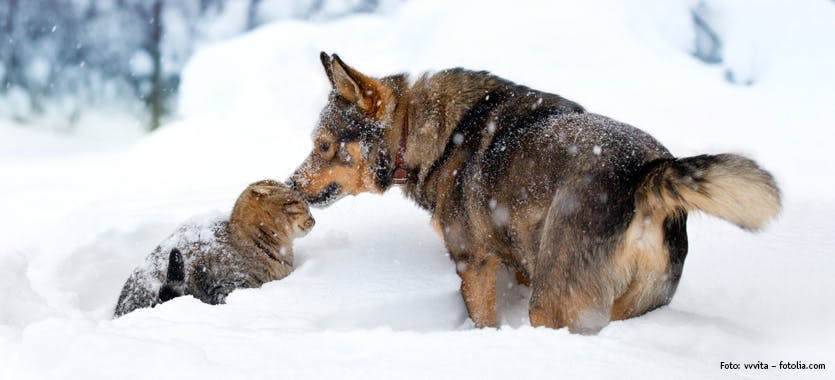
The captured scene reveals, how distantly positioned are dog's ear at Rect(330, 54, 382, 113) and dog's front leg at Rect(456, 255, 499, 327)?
1.38m

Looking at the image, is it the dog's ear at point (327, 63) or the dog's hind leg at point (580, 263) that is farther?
the dog's ear at point (327, 63)

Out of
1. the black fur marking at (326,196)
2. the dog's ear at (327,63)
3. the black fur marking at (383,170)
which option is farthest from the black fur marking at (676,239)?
the dog's ear at (327,63)

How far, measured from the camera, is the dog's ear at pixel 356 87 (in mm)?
4797

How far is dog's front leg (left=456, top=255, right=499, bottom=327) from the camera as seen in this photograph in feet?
14.5

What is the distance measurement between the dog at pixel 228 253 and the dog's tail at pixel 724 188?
3.19 meters

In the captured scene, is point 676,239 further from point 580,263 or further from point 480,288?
point 480,288

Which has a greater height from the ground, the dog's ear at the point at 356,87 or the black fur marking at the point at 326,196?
the dog's ear at the point at 356,87

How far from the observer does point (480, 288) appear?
14.6 ft

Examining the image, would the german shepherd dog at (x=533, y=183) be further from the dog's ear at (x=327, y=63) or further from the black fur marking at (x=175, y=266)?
the black fur marking at (x=175, y=266)

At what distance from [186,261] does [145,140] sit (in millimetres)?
6486

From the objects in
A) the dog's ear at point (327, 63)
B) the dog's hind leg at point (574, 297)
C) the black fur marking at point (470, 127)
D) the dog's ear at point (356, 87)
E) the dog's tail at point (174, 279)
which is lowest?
the dog's tail at point (174, 279)

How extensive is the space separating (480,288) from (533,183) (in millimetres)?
934

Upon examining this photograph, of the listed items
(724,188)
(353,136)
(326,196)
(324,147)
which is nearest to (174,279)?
(326,196)

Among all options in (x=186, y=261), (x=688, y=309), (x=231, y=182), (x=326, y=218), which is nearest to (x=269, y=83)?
(x=231, y=182)
